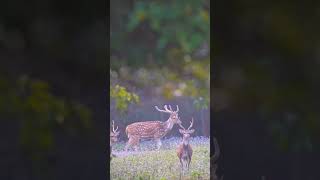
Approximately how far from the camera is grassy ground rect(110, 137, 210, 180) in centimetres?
370

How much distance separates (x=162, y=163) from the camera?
373 centimetres

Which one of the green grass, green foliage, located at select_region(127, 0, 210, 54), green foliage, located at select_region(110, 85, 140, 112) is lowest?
the green grass

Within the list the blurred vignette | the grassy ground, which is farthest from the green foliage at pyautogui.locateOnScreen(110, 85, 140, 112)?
the grassy ground

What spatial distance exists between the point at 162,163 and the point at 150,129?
0.77 ft

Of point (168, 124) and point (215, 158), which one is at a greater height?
point (168, 124)

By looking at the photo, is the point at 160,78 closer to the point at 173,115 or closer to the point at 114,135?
the point at 173,115

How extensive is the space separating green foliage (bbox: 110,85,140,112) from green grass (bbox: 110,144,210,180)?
1.08ft

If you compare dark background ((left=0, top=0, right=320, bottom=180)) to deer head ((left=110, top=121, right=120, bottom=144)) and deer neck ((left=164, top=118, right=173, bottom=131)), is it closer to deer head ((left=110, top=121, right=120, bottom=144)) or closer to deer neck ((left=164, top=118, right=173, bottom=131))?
deer head ((left=110, top=121, right=120, bottom=144))
